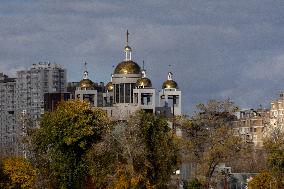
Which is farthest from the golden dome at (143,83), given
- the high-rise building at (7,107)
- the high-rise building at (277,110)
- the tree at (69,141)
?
the high-rise building at (7,107)

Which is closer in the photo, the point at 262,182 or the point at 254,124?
the point at 262,182

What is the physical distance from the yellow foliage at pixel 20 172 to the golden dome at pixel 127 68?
4279 cm

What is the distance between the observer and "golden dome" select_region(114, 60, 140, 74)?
90875mm

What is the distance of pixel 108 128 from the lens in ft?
157

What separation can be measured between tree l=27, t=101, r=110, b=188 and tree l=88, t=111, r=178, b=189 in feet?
3.11

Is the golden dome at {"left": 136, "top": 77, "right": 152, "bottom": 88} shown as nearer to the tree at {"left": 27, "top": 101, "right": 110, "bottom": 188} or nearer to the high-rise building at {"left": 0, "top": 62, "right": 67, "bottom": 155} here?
the tree at {"left": 27, "top": 101, "right": 110, "bottom": 188}

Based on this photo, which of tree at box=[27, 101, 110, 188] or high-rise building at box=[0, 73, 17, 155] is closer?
tree at box=[27, 101, 110, 188]

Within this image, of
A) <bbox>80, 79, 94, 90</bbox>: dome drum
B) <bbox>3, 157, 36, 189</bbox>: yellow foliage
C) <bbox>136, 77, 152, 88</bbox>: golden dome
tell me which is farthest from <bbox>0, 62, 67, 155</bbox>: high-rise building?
<bbox>3, 157, 36, 189</bbox>: yellow foliage

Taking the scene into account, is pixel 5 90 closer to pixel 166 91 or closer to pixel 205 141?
pixel 166 91

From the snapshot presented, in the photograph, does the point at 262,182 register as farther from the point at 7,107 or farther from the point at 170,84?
the point at 7,107

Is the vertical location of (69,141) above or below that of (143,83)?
below

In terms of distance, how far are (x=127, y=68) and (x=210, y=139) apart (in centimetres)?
3852

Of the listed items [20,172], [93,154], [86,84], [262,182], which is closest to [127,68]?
[86,84]

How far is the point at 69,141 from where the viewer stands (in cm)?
4603
